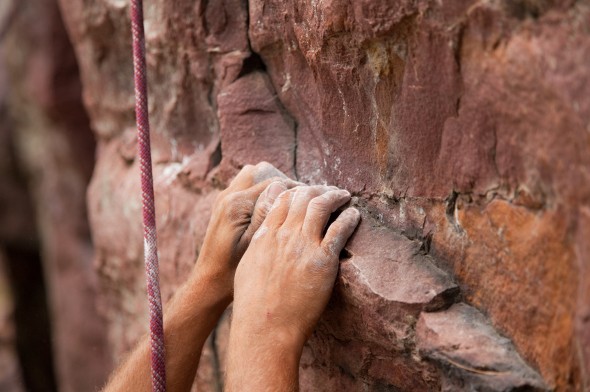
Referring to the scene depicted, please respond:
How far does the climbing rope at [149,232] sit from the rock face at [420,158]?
0.30m

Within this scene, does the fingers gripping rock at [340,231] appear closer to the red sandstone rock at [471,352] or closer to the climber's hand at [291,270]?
the climber's hand at [291,270]

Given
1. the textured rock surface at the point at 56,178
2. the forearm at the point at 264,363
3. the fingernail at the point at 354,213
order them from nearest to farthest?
the forearm at the point at 264,363, the fingernail at the point at 354,213, the textured rock surface at the point at 56,178

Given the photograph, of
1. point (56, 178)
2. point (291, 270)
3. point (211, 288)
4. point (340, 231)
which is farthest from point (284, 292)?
point (56, 178)

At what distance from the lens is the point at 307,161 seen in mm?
1574

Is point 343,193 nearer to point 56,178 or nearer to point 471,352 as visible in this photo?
point 471,352

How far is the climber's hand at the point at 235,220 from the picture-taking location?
4.52 feet

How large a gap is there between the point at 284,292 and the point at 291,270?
0.04 m

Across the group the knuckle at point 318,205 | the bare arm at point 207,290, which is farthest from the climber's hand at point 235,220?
the knuckle at point 318,205

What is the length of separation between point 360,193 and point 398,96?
0.22 metres

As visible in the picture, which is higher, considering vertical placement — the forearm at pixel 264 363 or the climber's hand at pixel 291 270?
the climber's hand at pixel 291 270

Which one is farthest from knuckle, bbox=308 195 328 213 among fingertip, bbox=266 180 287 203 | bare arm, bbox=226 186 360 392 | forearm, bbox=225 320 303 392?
forearm, bbox=225 320 303 392

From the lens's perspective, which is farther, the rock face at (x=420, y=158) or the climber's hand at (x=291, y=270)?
the climber's hand at (x=291, y=270)

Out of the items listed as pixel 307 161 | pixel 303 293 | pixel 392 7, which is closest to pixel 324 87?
pixel 307 161

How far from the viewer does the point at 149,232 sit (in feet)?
4.56
